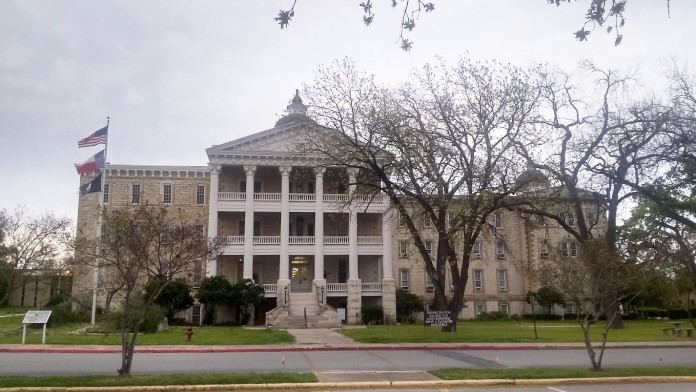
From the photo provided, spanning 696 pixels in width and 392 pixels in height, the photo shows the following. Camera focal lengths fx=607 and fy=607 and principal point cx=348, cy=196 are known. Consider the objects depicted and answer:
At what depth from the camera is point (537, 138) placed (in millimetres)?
24922


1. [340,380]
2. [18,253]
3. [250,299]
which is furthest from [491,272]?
[340,380]

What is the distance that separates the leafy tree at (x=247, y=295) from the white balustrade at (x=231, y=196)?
21.1 feet

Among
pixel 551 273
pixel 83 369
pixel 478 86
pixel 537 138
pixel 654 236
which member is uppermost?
pixel 478 86

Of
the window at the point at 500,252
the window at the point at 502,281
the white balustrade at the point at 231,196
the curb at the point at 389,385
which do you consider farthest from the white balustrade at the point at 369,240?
the curb at the point at 389,385

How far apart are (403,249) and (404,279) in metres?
2.51

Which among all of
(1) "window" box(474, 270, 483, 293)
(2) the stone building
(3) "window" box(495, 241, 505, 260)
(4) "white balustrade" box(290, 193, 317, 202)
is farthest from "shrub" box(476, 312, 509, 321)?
(4) "white balustrade" box(290, 193, 317, 202)

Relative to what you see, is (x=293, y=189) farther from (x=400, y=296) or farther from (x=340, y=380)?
(x=340, y=380)

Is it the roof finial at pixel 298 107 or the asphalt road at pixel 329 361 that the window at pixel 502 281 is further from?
the asphalt road at pixel 329 361

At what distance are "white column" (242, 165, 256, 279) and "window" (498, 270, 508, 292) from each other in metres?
21.0

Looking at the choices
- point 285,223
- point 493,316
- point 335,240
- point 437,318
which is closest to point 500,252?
point 493,316

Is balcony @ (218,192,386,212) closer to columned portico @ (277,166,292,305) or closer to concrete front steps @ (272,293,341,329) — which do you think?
columned portico @ (277,166,292,305)

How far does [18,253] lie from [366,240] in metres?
25.4

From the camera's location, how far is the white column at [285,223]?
1618 inches

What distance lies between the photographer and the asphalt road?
574 inches
